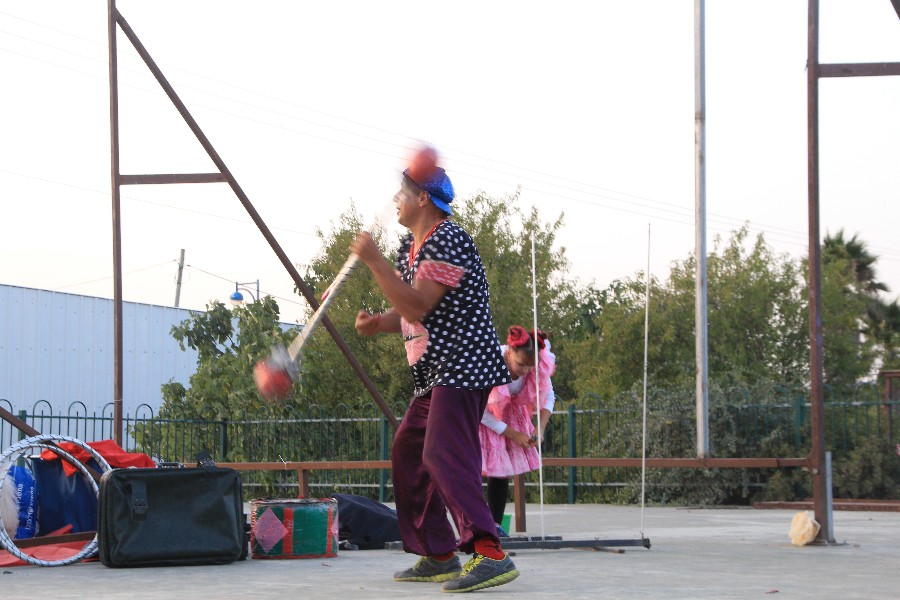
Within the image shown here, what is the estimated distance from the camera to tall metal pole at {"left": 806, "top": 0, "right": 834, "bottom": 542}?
24.9ft

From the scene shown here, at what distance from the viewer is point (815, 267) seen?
7695mm

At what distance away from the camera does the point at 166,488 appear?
6434 millimetres

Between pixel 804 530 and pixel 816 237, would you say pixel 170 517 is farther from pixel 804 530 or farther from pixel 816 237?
pixel 816 237

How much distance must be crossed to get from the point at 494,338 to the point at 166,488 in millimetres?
2071

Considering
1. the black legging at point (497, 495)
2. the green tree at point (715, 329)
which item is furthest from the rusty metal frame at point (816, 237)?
the green tree at point (715, 329)

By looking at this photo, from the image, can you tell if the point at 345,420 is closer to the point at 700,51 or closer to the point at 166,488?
the point at 700,51

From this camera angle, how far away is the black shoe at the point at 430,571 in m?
5.47

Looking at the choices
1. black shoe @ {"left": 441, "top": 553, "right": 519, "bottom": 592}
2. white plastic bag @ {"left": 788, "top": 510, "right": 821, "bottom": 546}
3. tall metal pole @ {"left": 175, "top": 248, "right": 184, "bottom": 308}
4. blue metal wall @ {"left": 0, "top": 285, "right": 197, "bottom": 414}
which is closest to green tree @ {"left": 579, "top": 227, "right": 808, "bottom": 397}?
blue metal wall @ {"left": 0, "top": 285, "right": 197, "bottom": 414}

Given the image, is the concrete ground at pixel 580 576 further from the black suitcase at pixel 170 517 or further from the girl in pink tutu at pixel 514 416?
the girl in pink tutu at pixel 514 416

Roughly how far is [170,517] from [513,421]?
2.45 m

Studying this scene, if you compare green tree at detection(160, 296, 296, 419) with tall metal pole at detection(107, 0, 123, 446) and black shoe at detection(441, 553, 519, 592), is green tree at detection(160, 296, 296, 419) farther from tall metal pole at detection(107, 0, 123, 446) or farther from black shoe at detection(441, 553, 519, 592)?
black shoe at detection(441, 553, 519, 592)

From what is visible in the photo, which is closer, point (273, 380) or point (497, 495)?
point (273, 380)

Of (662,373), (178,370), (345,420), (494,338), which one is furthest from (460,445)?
(178,370)

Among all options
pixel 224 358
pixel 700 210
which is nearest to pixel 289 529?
pixel 700 210
